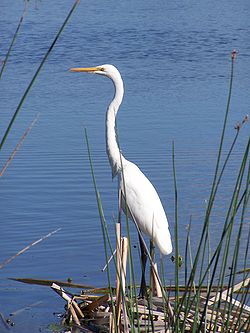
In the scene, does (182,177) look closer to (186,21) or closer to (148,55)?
(148,55)

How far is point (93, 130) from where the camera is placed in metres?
8.45

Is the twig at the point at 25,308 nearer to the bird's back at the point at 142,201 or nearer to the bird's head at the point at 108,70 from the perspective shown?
the bird's back at the point at 142,201

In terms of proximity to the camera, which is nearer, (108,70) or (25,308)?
(25,308)

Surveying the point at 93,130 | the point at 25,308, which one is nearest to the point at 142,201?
the point at 25,308

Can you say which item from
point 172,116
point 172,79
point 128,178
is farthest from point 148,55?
point 128,178

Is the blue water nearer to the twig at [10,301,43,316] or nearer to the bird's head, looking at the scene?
the twig at [10,301,43,316]

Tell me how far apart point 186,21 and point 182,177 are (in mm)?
11320

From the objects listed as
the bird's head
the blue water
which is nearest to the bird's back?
the blue water

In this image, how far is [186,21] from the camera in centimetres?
1794

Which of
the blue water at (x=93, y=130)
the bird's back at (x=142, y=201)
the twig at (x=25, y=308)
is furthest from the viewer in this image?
the blue water at (x=93, y=130)

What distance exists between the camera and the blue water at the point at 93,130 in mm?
5508

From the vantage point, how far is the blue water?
5.51 metres

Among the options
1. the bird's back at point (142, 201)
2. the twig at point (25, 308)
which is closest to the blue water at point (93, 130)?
the twig at point (25, 308)

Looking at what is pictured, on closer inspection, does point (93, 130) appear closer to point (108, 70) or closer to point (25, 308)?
point (108, 70)
